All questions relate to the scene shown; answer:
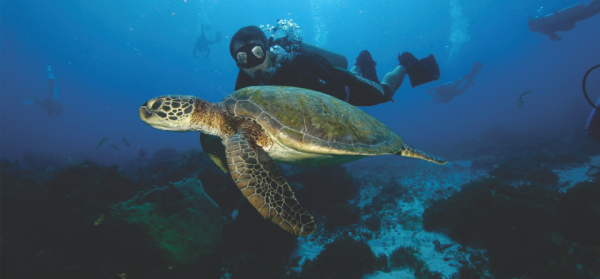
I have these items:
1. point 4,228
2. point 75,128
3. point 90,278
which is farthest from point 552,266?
point 75,128

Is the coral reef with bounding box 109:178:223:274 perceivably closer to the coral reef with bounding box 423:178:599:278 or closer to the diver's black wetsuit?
the diver's black wetsuit

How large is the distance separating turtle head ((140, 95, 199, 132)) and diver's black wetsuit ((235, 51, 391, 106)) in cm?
216

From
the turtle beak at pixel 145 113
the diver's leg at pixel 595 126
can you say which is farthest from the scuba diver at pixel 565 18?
the turtle beak at pixel 145 113

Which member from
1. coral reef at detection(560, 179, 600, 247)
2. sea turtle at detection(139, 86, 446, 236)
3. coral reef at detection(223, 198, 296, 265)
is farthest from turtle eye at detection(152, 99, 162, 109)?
coral reef at detection(560, 179, 600, 247)

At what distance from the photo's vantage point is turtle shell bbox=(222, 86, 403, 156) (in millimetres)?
2457

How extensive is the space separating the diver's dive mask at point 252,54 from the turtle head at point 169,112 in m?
1.90

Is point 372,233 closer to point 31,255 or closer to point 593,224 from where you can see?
point 593,224

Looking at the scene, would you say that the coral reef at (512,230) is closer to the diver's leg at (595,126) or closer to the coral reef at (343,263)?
the diver's leg at (595,126)

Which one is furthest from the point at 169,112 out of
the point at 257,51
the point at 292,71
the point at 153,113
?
the point at 292,71

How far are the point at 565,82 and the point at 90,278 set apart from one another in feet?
379

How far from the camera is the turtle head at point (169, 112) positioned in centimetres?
252

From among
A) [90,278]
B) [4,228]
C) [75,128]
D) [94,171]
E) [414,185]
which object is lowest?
[90,278]

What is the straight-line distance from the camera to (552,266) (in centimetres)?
273

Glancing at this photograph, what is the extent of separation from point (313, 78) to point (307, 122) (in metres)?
2.37
